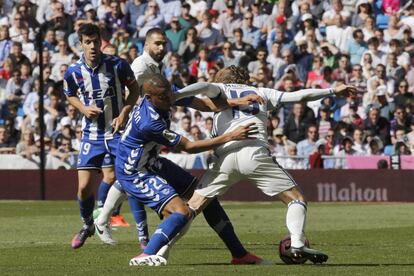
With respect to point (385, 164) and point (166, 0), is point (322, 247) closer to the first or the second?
point (385, 164)

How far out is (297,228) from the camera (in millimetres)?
11523

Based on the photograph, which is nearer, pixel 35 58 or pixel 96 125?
pixel 96 125

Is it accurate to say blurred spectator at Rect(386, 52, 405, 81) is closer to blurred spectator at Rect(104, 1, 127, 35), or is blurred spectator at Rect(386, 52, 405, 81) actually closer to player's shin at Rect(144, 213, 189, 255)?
blurred spectator at Rect(104, 1, 127, 35)

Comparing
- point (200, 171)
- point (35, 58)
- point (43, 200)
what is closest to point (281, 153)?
point (200, 171)

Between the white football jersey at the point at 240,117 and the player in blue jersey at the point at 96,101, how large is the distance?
2617 millimetres

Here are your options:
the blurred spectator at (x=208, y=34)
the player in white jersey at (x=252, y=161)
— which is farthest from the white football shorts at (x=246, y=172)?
the blurred spectator at (x=208, y=34)

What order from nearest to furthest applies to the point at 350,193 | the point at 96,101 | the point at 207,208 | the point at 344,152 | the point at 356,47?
the point at 207,208
the point at 96,101
the point at 350,193
the point at 344,152
the point at 356,47

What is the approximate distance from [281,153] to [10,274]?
1533 centimetres

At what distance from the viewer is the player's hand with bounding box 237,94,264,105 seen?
38.3 feet

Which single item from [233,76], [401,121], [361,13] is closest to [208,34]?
[361,13]

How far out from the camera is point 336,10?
28219 mm

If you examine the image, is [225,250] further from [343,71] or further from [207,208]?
[343,71]

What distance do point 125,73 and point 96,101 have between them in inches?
17.5

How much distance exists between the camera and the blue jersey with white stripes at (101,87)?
1429 centimetres
